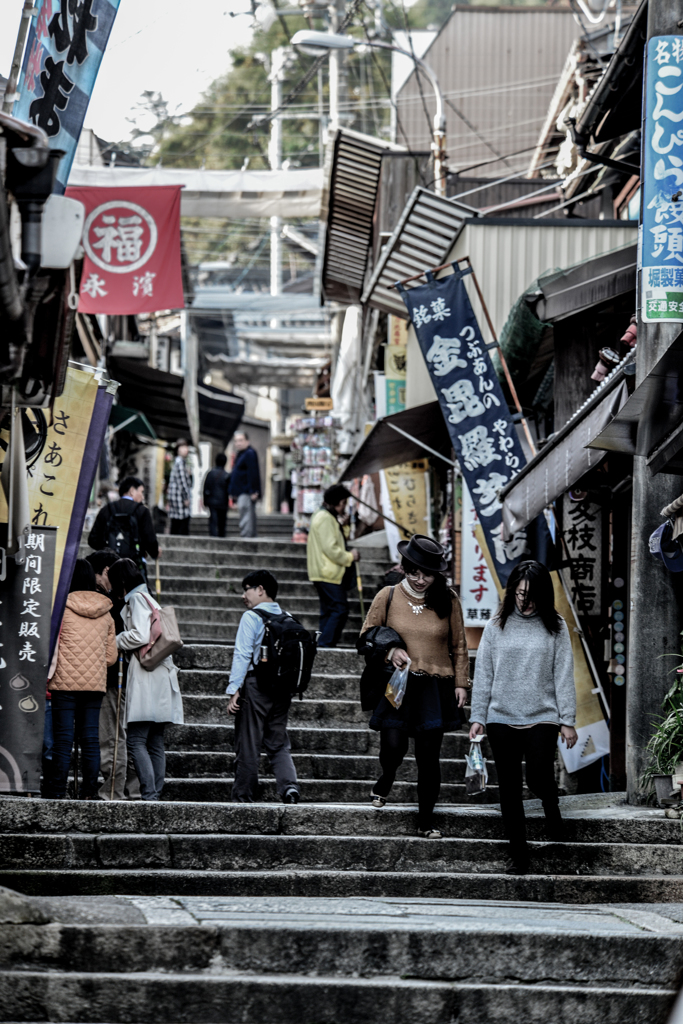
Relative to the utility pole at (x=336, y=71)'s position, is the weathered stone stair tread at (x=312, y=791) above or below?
below

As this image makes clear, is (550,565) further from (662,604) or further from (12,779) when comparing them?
(12,779)

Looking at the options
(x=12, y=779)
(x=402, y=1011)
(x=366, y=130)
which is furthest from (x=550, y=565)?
(x=366, y=130)

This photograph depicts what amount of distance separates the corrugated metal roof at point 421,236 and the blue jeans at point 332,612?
386 centimetres

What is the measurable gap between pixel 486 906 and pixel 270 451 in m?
39.0

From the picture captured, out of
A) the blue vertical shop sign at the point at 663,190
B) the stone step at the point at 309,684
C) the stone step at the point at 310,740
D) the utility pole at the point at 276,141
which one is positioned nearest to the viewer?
the blue vertical shop sign at the point at 663,190

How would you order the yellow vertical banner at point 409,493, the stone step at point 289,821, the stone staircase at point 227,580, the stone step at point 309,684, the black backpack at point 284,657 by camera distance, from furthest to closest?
the yellow vertical banner at point 409,493, the stone staircase at point 227,580, the stone step at point 309,684, the black backpack at point 284,657, the stone step at point 289,821

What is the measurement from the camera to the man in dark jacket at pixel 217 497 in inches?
830

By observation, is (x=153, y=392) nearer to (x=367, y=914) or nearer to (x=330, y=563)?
(x=330, y=563)

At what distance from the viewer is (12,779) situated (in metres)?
8.47

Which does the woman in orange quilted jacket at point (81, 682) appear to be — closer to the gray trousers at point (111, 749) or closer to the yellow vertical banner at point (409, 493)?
the gray trousers at point (111, 749)

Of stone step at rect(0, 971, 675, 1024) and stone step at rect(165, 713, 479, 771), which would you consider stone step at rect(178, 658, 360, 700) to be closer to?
stone step at rect(165, 713, 479, 771)

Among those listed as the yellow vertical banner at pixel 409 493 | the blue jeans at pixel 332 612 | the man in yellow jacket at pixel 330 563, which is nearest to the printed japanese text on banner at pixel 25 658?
the man in yellow jacket at pixel 330 563

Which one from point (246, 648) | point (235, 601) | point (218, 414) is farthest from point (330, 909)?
point (218, 414)

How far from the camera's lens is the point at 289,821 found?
8.57 meters
